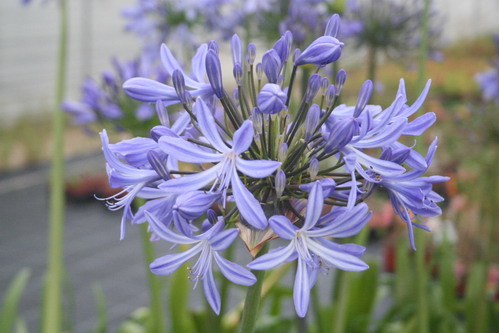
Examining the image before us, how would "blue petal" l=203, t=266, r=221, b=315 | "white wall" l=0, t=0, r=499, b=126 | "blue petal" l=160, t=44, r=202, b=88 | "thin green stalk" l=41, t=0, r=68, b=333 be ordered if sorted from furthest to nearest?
"white wall" l=0, t=0, r=499, b=126, "thin green stalk" l=41, t=0, r=68, b=333, "blue petal" l=160, t=44, r=202, b=88, "blue petal" l=203, t=266, r=221, b=315

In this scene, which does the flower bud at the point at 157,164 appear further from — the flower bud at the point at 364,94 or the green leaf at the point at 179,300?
the green leaf at the point at 179,300

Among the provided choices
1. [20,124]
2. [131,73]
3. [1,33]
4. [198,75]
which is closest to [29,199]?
[20,124]

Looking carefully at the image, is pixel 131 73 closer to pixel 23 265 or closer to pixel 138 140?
pixel 138 140

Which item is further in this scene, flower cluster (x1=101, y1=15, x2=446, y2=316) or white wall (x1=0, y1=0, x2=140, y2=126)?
white wall (x1=0, y1=0, x2=140, y2=126)

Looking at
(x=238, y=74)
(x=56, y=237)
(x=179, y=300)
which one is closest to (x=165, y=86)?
(x=238, y=74)

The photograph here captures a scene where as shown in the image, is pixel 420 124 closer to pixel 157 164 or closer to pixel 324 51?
pixel 324 51

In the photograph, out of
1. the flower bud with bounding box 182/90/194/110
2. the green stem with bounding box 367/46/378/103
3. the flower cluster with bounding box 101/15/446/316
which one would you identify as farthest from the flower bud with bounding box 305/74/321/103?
the green stem with bounding box 367/46/378/103

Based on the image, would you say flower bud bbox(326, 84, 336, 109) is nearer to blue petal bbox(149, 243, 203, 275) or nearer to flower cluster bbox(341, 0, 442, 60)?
blue petal bbox(149, 243, 203, 275)
